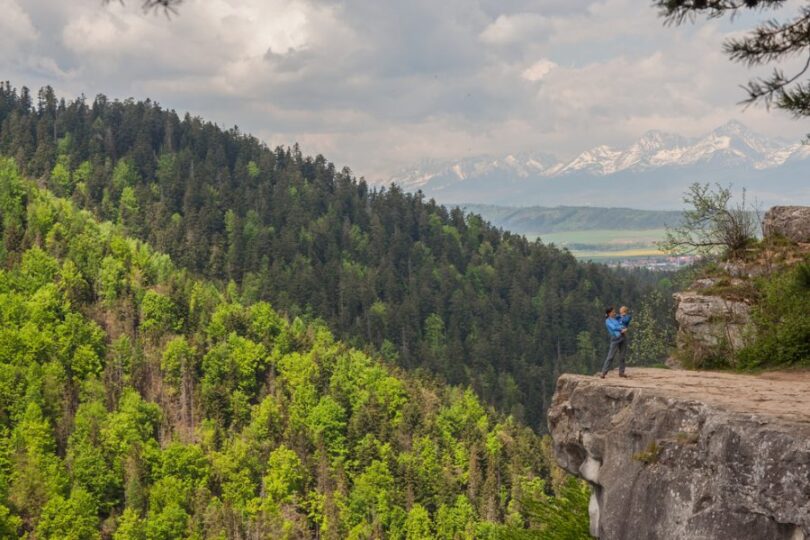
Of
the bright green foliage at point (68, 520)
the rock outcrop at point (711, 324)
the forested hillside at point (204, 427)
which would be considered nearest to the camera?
the rock outcrop at point (711, 324)

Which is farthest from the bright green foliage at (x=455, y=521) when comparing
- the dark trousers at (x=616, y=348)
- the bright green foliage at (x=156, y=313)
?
the dark trousers at (x=616, y=348)

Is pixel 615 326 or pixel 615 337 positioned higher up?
pixel 615 326

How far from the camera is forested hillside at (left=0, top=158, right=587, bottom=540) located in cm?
13350

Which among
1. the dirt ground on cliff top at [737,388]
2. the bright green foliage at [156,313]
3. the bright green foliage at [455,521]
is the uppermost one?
the dirt ground on cliff top at [737,388]

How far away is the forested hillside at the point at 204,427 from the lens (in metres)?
134

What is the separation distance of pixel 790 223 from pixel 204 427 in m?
137

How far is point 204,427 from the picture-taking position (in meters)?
158

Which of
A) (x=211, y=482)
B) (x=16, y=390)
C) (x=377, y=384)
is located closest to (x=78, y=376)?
(x=16, y=390)

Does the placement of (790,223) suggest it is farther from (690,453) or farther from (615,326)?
(690,453)

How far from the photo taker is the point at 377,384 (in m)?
176

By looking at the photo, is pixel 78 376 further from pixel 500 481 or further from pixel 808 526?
pixel 808 526

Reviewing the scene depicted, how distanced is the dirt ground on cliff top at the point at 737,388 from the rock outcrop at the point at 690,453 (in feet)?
0.11

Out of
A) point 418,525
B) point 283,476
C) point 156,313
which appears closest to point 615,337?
point 418,525

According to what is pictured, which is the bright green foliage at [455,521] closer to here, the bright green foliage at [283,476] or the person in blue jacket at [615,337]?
the bright green foliage at [283,476]
